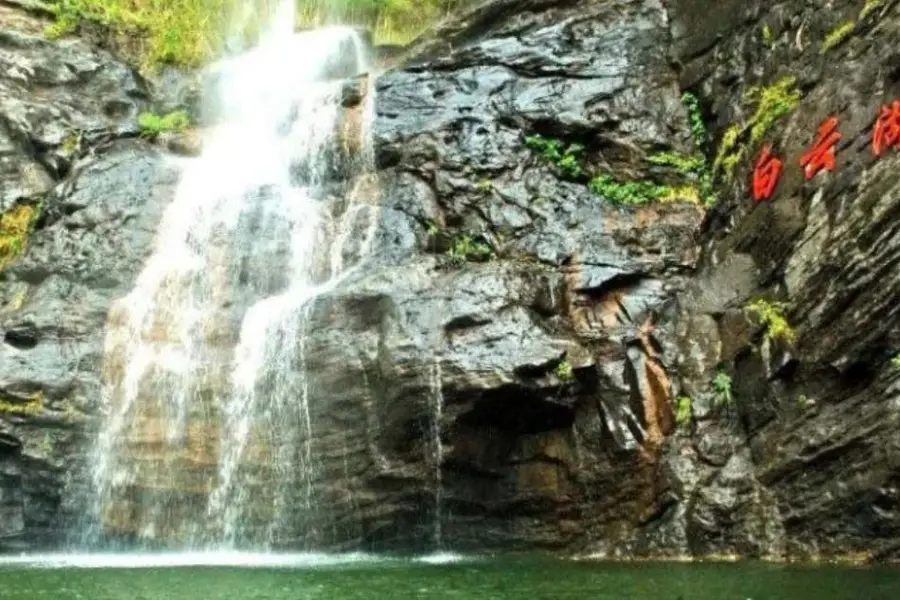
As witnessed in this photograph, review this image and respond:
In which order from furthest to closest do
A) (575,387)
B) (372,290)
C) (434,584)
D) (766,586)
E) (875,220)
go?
(372,290) < (575,387) < (875,220) < (434,584) < (766,586)

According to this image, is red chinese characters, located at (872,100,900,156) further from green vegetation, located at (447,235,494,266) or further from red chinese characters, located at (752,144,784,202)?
green vegetation, located at (447,235,494,266)

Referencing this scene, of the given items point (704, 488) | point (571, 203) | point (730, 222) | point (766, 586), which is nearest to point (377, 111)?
point (571, 203)

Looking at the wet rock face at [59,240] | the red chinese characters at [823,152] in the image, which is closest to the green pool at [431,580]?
the wet rock face at [59,240]

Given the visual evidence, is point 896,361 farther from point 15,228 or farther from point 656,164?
point 15,228

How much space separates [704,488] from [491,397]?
2612mm

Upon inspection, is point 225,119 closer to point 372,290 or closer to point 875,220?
point 372,290

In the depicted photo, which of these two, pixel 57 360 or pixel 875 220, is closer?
pixel 875 220

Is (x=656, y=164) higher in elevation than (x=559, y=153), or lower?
lower

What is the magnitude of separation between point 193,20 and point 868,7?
14.5 meters

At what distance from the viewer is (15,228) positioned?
49.1 ft

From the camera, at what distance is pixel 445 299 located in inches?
442

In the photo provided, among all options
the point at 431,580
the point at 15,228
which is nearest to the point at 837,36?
the point at 431,580

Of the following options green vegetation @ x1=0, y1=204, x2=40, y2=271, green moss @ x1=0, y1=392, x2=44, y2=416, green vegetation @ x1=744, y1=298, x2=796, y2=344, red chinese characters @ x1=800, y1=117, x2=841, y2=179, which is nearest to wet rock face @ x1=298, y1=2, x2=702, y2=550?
green vegetation @ x1=744, y1=298, x2=796, y2=344

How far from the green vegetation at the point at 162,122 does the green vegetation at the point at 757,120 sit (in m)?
9.96
